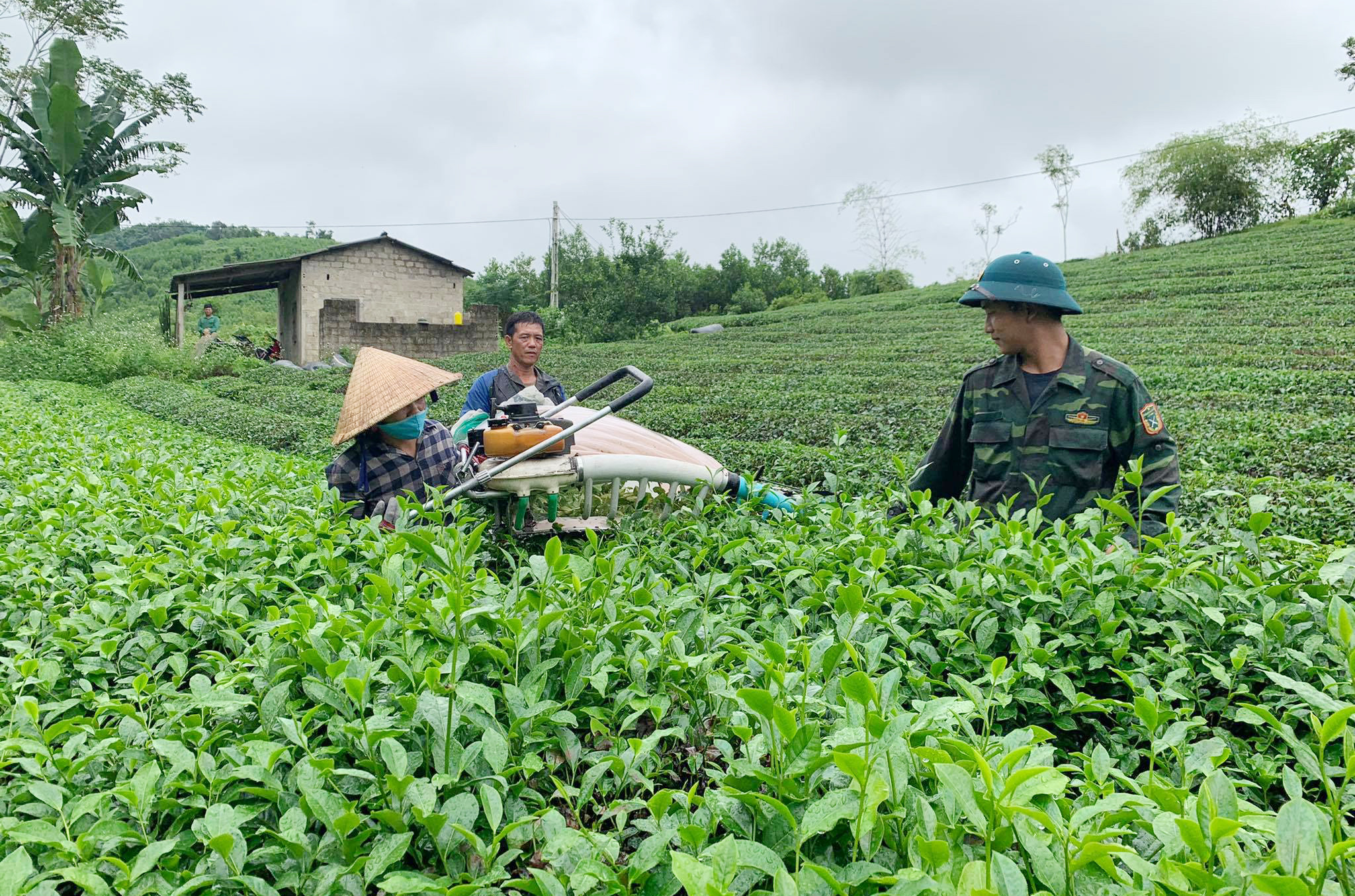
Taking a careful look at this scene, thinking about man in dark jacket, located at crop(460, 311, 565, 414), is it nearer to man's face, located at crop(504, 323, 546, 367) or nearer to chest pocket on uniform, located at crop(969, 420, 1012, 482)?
man's face, located at crop(504, 323, 546, 367)

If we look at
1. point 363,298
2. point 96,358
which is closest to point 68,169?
point 96,358

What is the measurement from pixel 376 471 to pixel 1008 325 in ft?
8.14

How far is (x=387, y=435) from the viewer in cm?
359

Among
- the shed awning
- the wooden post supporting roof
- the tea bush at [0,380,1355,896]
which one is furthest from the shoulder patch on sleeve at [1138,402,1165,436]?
the shed awning

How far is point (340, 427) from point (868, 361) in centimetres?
1523

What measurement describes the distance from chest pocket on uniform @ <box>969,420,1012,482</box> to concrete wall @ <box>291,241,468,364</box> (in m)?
22.7

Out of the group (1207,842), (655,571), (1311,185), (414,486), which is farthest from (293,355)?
(1311,185)

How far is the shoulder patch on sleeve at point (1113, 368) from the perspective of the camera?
3.12m

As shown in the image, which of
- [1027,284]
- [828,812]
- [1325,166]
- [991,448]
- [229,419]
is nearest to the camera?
[828,812]

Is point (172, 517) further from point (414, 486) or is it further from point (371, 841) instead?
point (371, 841)

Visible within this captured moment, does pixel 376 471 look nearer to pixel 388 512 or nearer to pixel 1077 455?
pixel 388 512

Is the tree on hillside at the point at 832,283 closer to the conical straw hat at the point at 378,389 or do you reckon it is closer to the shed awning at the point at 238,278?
the shed awning at the point at 238,278

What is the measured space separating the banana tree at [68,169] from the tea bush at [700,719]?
2057 cm

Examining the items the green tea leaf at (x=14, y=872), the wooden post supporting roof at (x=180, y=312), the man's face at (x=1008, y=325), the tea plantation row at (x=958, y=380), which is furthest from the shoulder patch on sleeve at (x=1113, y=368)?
the wooden post supporting roof at (x=180, y=312)
